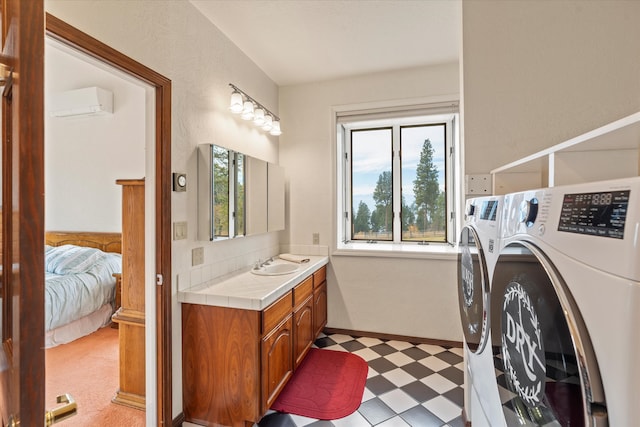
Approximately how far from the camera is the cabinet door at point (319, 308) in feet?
8.62

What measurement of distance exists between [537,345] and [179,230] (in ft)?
5.63

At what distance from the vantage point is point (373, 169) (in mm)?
3229

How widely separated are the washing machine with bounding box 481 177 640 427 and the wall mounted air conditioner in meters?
3.93

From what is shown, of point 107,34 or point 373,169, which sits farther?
point 373,169

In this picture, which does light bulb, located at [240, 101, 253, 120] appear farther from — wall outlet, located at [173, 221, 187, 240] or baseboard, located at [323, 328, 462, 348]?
baseboard, located at [323, 328, 462, 348]

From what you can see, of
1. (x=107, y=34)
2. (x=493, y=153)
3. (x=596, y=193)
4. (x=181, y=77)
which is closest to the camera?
(x=596, y=193)

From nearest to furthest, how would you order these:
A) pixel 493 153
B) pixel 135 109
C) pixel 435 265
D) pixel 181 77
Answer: pixel 493 153 → pixel 181 77 → pixel 435 265 → pixel 135 109

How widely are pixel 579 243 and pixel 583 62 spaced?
1660mm

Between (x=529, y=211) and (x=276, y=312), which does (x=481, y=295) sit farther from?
(x=276, y=312)

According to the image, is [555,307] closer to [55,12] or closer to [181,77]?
[55,12]

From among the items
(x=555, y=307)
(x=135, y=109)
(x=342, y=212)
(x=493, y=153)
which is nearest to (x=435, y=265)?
(x=342, y=212)

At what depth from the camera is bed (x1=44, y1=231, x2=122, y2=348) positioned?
259 cm

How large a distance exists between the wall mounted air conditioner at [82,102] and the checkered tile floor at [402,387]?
3.34m

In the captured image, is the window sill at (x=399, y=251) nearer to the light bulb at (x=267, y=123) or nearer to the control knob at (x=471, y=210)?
the light bulb at (x=267, y=123)
